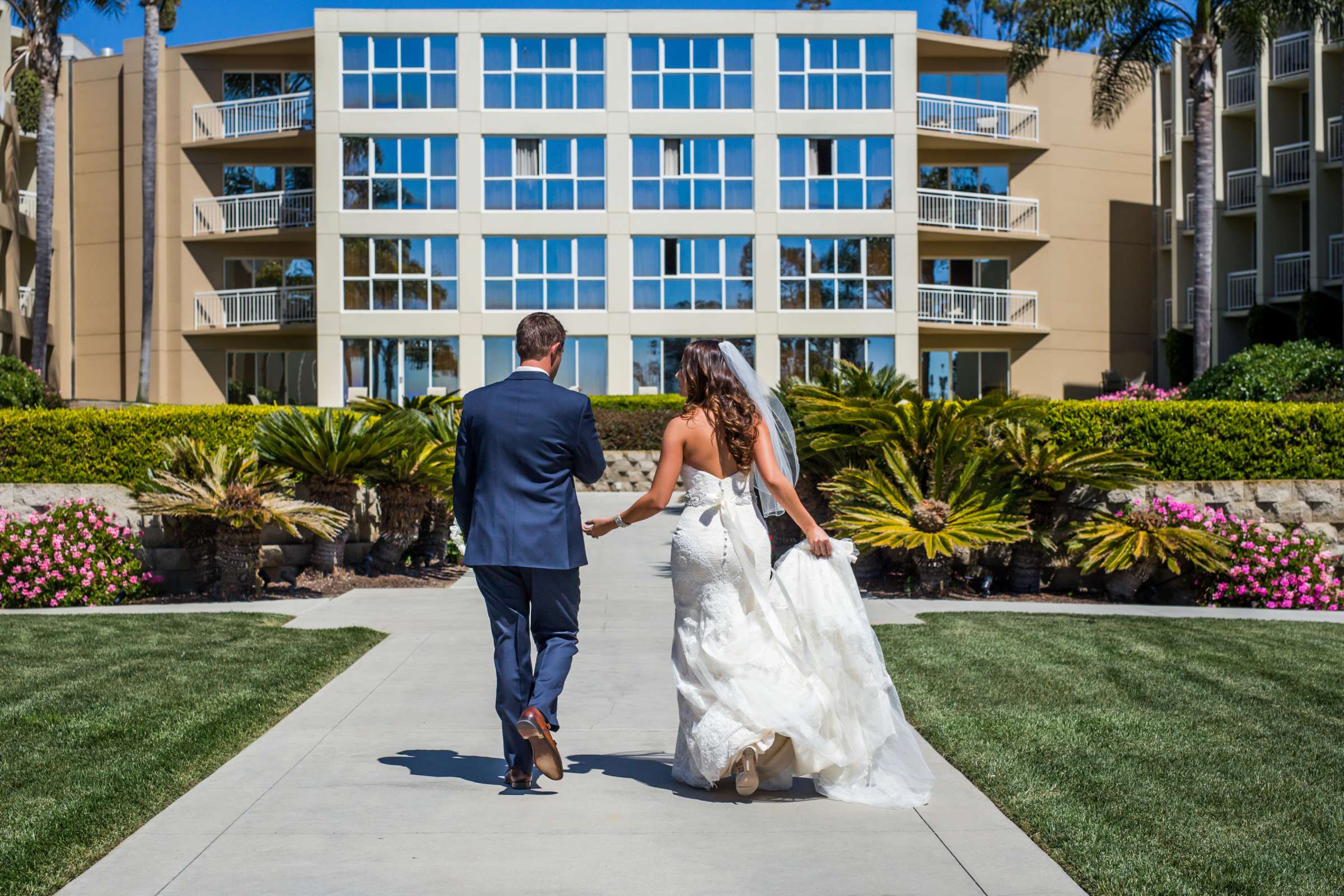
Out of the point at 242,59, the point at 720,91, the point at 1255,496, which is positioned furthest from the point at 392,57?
the point at 1255,496

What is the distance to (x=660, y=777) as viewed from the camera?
6.27m

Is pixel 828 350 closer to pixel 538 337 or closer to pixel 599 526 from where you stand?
pixel 599 526

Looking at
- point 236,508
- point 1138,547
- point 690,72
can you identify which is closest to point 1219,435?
point 1138,547

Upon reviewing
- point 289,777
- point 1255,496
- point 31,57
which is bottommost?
point 289,777

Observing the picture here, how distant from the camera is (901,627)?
11008 mm

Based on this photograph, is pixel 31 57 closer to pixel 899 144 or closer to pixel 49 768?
pixel 899 144

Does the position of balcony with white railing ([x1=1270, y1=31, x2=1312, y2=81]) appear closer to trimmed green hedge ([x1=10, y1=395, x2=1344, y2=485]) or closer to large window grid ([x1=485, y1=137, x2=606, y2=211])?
large window grid ([x1=485, y1=137, x2=606, y2=211])

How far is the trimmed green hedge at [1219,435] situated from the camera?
1473 centimetres

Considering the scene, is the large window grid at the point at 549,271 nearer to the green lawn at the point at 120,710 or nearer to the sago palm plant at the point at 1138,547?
the sago palm plant at the point at 1138,547

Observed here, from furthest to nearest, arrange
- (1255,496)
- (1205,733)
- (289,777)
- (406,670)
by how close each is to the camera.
Result: (1255,496)
(406,670)
(1205,733)
(289,777)

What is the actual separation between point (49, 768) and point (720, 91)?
32.7 m

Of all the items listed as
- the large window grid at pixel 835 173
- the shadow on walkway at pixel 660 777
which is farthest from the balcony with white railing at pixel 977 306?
the shadow on walkway at pixel 660 777

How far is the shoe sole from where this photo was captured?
18.5ft

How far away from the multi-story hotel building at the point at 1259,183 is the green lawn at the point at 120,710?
96.8ft
